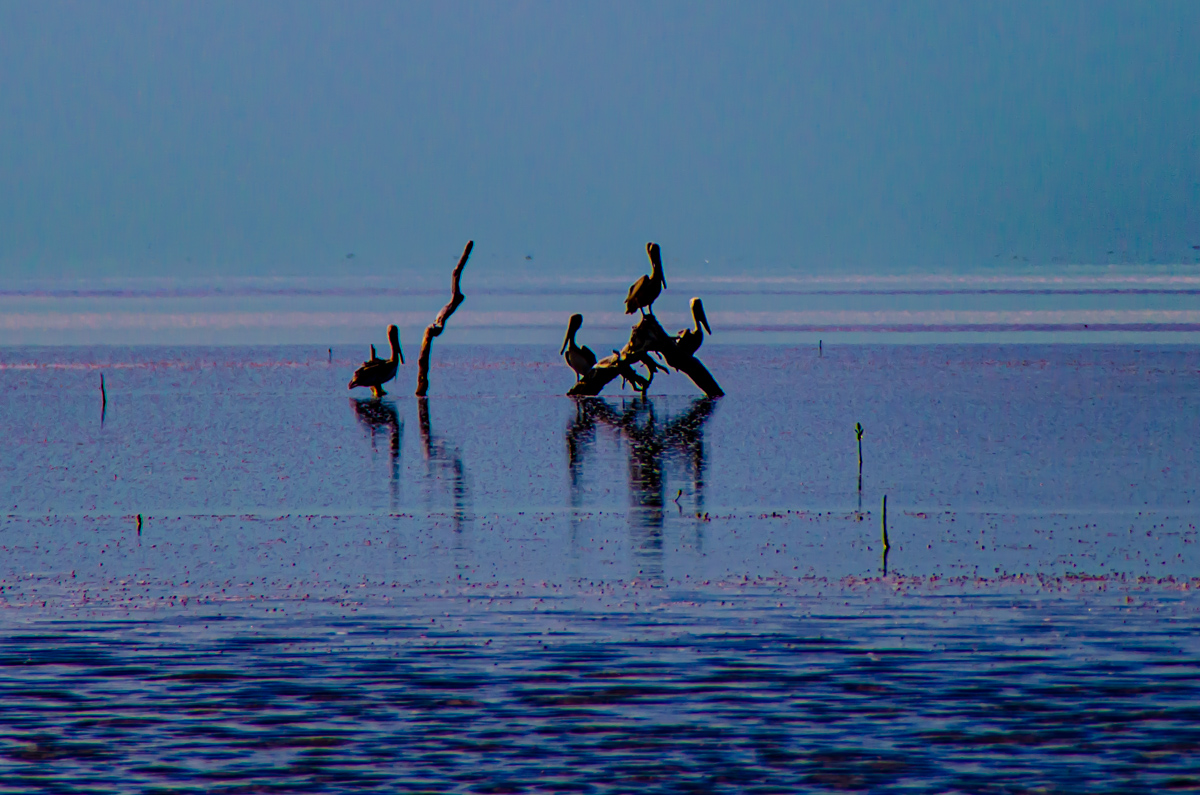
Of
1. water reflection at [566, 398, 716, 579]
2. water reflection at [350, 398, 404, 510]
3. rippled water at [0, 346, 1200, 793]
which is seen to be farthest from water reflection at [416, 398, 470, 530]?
water reflection at [566, 398, 716, 579]

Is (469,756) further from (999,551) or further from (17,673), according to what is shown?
(999,551)

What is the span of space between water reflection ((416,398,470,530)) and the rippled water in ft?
0.56

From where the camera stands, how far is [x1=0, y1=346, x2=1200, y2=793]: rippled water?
905cm

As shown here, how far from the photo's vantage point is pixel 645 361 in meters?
37.4

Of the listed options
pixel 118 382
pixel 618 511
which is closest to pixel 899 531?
pixel 618 511

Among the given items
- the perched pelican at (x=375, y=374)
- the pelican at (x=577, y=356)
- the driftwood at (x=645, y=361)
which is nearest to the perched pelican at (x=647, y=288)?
the driftwood at (x=645, y=361)

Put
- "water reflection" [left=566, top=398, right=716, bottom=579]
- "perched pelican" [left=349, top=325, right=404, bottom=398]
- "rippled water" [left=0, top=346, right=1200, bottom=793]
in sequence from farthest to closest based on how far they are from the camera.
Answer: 1. "perched pelican" [left=349, top=325, right=404, bottom=398]
2. "water reflection" [left=566, top=398, right=716, bottom=579]
3. "rippled water" [left=0, top=346, right=1200, bottom=793]

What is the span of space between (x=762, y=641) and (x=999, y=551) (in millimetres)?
5057

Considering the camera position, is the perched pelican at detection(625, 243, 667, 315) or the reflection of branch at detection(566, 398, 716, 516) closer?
the reflection of branch at detection(566, 398, 716, 516)

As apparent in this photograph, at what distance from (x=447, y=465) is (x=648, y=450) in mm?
3464

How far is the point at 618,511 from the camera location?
63.4ft

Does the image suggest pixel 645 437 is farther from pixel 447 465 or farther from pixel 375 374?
pixel 375 374

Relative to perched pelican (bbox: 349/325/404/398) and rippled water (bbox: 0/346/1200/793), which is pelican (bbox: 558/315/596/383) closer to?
perched pelican (bbox: 349/325/404/398)

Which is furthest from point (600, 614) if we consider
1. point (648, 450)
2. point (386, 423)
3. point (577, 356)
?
point (577, 356)
